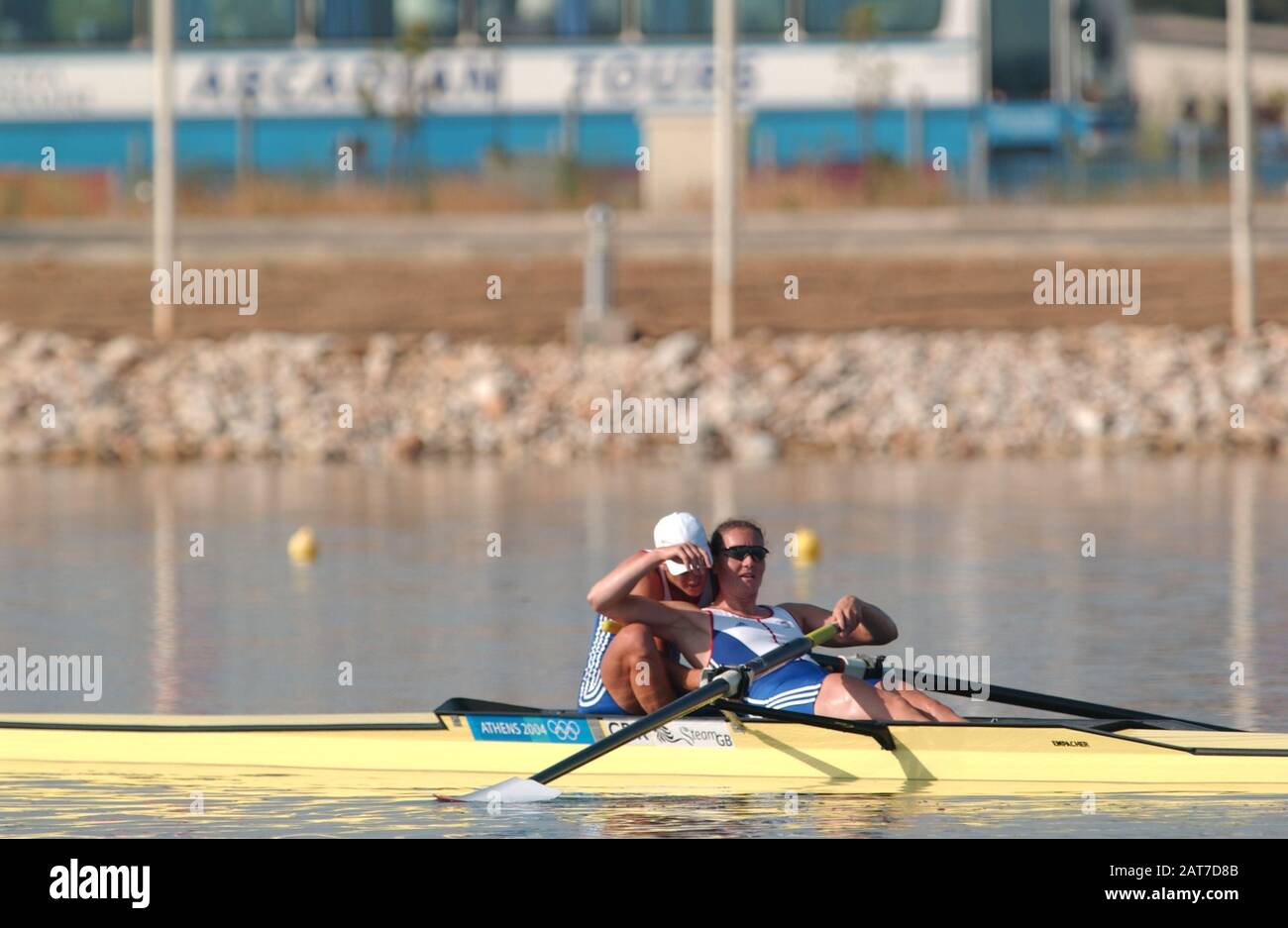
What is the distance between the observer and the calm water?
34.0 ft

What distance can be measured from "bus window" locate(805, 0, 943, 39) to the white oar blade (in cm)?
2397

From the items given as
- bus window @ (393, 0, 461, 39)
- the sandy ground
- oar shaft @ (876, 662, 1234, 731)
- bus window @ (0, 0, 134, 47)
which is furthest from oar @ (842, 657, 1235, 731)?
bus window @ (0, 0, 134, 47)

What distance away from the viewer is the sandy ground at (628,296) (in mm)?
28406

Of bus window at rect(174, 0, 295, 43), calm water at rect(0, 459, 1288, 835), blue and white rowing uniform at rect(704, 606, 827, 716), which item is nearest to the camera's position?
calm water at rect(0, 459, 1288, 835)

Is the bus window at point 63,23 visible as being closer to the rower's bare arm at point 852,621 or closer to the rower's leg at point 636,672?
the rower's bare arm at point 852,621

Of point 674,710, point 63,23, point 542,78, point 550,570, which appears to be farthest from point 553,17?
point 674,710

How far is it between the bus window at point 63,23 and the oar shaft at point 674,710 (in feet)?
85.5

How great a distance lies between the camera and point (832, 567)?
1809 cm

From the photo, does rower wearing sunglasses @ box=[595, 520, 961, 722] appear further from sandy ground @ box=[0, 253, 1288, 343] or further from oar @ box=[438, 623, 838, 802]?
sandy ground @ box=[0, 253, 1288, 343]

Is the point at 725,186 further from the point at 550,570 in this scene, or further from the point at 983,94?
the point at 550,570

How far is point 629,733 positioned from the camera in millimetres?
10594
